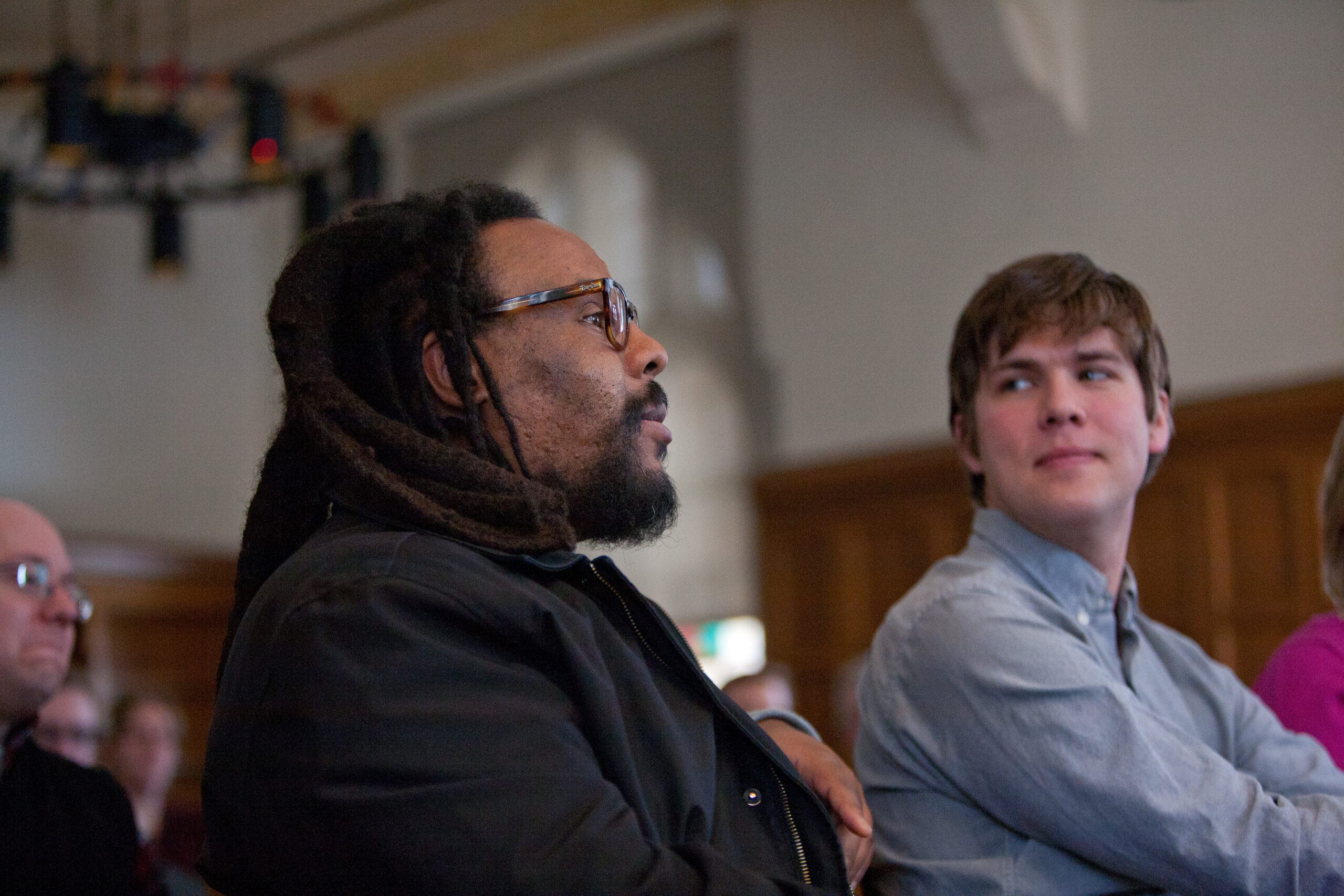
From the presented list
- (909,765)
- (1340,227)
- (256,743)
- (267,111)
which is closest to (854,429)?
(1340,227)

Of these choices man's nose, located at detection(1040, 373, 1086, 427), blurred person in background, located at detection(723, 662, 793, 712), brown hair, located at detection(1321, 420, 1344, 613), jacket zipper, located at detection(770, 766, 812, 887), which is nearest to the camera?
jacket zipper, located at detection(770, 766, 812, 887)

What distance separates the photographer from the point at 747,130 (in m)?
8.11

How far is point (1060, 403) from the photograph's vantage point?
6.06ft

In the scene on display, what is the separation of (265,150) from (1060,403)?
4579mm

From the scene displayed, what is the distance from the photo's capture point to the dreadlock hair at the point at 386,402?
1458 millimetres

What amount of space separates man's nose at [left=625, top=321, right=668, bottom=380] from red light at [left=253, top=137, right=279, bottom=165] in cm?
435

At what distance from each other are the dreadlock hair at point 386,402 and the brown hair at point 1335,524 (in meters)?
1.56

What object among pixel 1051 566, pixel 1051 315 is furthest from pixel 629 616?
pixel 1051 315

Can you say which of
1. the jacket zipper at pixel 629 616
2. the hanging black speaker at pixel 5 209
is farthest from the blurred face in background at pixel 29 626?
the hanging black speaker at pixel 5 209

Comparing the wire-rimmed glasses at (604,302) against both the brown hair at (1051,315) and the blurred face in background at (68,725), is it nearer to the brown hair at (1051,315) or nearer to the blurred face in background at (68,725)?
the brown hair at (1051,315)

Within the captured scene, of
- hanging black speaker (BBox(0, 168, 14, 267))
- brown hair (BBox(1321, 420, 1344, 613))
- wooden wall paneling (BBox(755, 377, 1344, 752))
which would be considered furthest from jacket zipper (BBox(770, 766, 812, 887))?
hanging black speaker (BBox(0, 168, 14, 267))

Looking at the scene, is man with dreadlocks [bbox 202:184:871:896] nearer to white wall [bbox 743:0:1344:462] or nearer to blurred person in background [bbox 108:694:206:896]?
blurred person in background [bbox 108:694:206:896]

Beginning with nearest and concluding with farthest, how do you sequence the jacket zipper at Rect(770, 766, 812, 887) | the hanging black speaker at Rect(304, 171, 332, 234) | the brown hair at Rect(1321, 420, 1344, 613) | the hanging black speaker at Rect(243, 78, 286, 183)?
1. the jacket zipper at Rect(770, 766, 812, 887)
2. the brown hair at Rect(1321, 420, 1344, 613)
3. the hanging black speaker at Rect(243, 78, 286, 183)
4. the hanging black speaker at Rect(304, 171, 332, 234)

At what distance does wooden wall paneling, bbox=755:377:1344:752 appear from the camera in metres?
6.02
